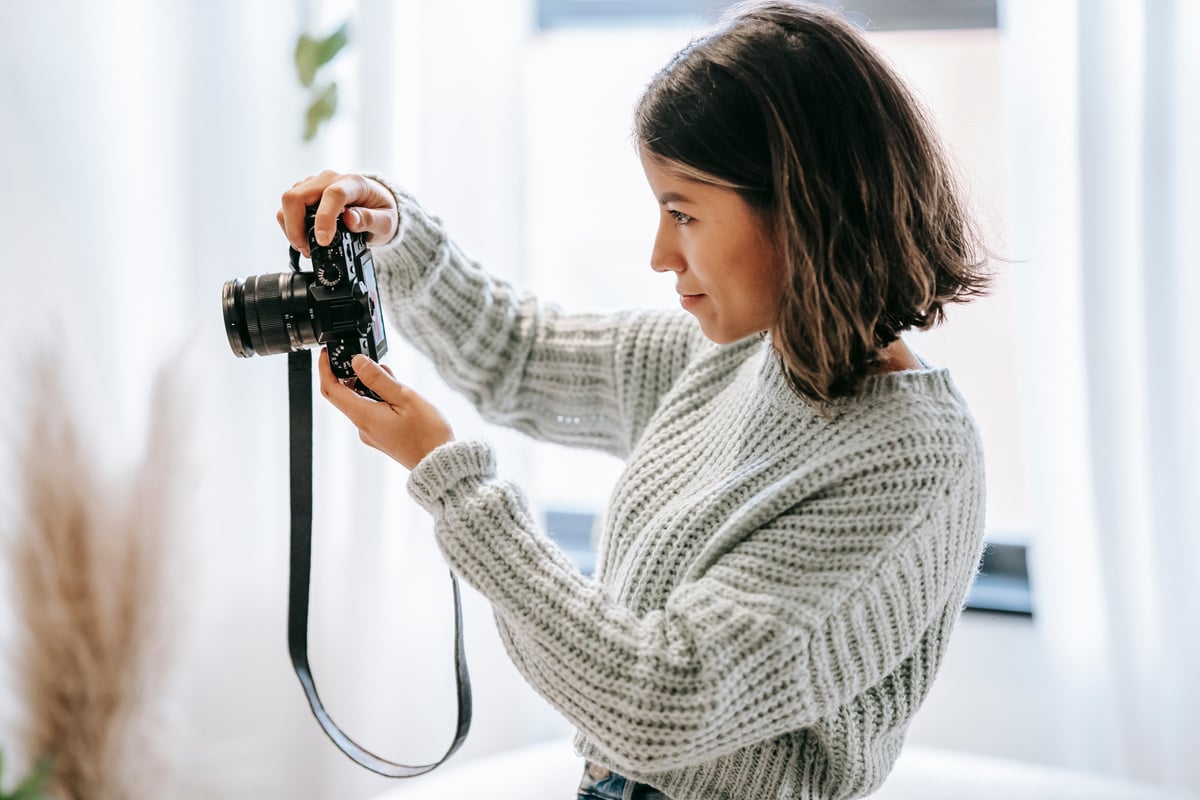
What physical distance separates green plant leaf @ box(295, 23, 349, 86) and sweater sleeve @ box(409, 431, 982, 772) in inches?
35.6

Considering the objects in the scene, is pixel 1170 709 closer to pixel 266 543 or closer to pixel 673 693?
pixel 673 693

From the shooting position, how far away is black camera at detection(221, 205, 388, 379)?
84cm

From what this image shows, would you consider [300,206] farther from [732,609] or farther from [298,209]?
[732,609]

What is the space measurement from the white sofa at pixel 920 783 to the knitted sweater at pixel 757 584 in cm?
41

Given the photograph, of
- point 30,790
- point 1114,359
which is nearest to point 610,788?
point 30,790

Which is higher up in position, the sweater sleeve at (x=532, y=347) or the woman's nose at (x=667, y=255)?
the woman's nose at (x=667, y=255)

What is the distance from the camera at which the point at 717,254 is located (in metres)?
0.81

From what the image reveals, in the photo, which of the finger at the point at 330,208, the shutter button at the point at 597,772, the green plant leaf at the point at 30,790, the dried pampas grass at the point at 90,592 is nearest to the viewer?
the finger at the point at 330,208

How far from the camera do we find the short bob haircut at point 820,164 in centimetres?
75

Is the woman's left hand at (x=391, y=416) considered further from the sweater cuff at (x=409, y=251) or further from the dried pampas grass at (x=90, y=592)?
the dried pampas grass at (x=90, y=592)

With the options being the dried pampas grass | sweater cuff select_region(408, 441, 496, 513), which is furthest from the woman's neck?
the dried pampas grass

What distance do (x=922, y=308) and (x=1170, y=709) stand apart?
883mm

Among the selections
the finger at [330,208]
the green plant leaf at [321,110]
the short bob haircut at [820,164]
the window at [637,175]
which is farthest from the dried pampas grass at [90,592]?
the short bob haircut at [820,164]

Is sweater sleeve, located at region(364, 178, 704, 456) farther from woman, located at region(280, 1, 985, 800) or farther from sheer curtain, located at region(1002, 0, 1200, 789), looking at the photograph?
sheer curtain, located at region(1002, 0, 1200, 789)
